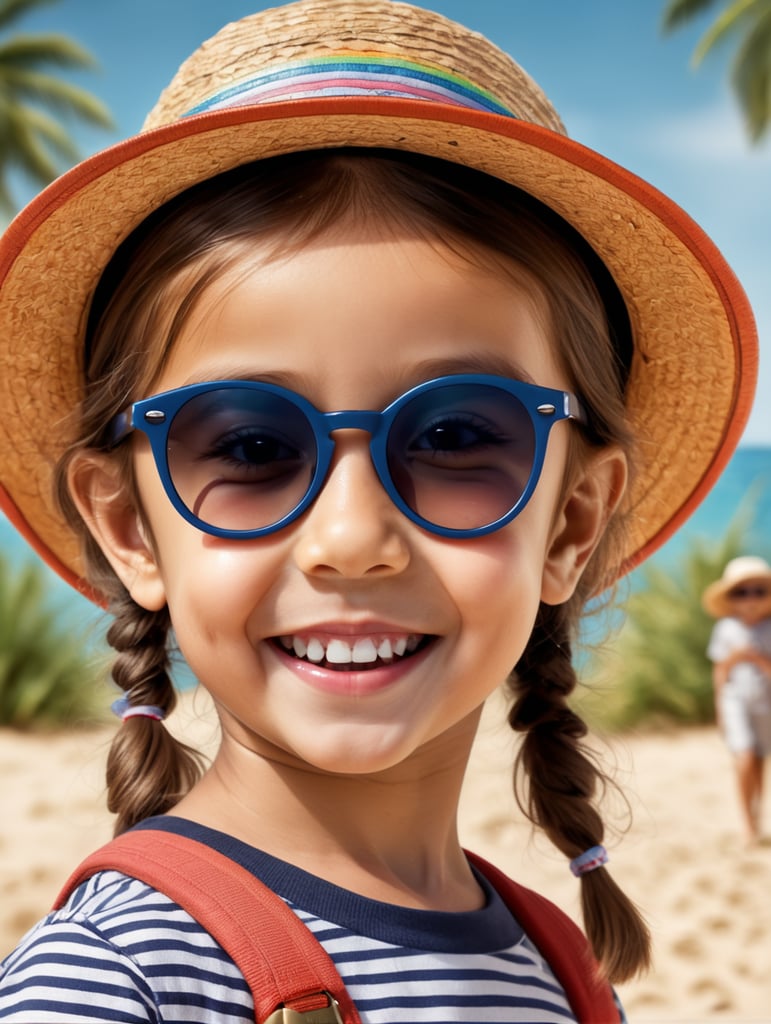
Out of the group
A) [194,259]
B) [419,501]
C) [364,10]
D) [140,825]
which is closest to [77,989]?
[140,825]

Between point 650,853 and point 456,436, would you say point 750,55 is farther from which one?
point 456,436

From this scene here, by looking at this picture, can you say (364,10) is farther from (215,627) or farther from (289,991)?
(289,991)

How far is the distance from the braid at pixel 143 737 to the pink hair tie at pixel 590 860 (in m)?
0.74

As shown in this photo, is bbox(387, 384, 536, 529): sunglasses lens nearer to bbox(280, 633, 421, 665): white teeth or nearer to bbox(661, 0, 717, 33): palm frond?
bbox(280, 633, 421, 665): white teeth

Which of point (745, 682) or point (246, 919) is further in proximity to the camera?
point (745, 682)

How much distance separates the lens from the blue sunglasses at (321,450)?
5.64ft

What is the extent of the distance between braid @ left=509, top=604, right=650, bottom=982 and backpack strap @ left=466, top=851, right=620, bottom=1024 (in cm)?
14

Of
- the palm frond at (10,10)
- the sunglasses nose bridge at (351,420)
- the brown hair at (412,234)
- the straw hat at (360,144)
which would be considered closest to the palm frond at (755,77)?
the palm frond at (10,10)

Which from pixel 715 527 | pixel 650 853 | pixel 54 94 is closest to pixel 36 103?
pixel 54 94

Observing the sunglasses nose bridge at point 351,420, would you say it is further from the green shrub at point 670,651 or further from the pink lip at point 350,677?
the green shrub at point 670,651

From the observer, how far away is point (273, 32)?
197cm

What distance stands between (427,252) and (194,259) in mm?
361

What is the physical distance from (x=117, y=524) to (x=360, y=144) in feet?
2.40

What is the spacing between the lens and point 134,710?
2223 mm
